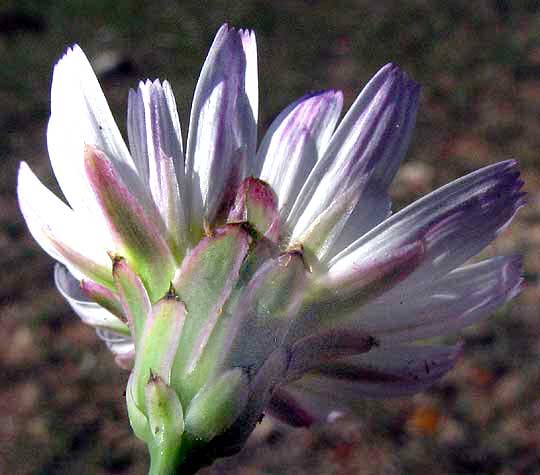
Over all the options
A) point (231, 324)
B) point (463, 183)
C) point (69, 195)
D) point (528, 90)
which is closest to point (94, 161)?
point (69, 195)

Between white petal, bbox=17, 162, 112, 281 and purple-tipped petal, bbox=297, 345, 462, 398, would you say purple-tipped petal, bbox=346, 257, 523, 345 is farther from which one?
white petal, bbox=17, 162, 112, 281

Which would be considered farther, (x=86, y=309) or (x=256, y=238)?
(x=86, y=309)

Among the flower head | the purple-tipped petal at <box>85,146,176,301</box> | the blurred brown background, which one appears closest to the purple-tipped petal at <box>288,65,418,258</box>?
the flower head

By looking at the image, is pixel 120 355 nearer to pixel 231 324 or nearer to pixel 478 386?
pixel 231 324

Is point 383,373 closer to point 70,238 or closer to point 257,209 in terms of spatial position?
point 257,209

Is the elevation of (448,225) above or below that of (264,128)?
above

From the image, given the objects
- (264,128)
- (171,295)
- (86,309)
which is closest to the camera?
(171,295)

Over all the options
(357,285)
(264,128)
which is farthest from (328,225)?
(264,128)
